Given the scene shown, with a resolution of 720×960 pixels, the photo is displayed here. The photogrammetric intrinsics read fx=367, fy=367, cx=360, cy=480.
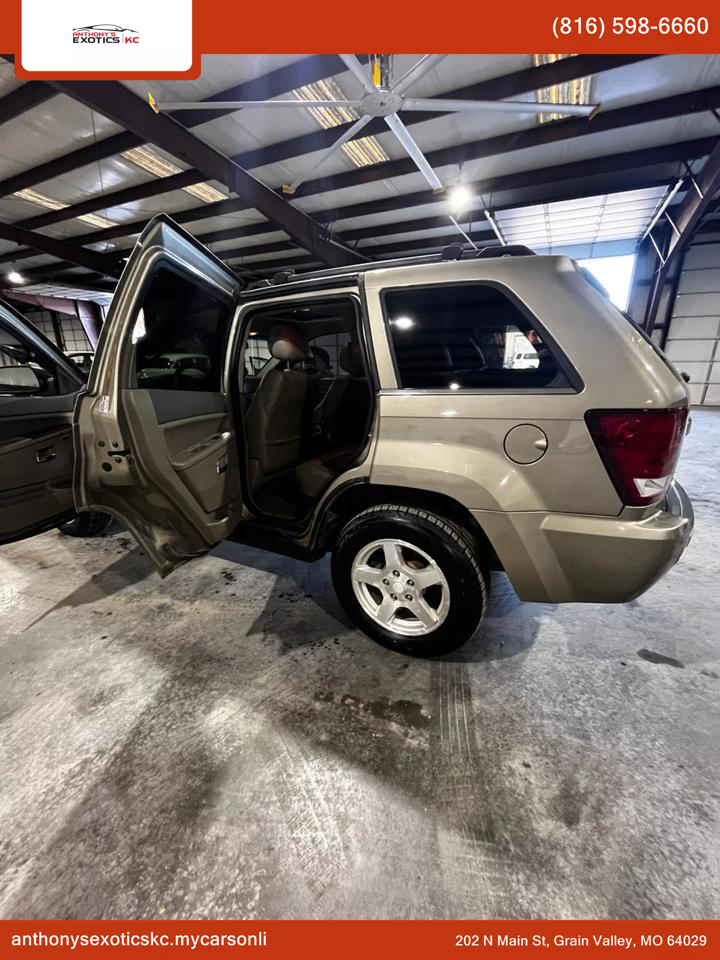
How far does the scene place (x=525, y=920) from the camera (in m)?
0.98

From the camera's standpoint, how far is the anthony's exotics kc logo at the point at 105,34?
5.37 ft

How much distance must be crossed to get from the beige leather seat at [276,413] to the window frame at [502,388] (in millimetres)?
855

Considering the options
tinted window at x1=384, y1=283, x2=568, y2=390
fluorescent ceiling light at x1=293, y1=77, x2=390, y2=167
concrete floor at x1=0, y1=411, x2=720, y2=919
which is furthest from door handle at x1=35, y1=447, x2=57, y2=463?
fluorescent ceiling light at x1=293, y1=77, x2=390, y2=167

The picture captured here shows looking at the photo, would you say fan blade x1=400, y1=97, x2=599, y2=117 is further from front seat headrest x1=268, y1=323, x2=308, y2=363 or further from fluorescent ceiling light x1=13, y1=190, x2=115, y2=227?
fluorescent ceiling light x1=13, y1=190, x2=115, y2=227

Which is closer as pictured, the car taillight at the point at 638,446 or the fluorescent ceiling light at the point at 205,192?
the car taillight at the point at 638,446

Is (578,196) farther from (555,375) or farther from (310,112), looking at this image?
(555,375)

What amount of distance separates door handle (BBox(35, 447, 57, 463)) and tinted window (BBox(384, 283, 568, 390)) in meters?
2.16

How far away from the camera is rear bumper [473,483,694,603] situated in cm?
131

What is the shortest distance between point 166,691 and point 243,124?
628 centimetres

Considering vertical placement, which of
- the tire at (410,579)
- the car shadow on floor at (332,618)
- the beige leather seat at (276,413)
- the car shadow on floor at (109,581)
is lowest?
the car shadow on floor at (109,581)
